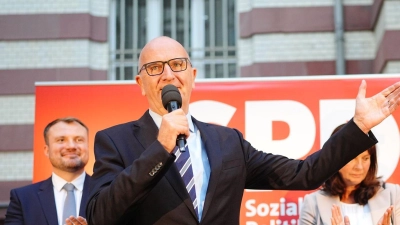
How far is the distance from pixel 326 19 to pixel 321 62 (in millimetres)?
499

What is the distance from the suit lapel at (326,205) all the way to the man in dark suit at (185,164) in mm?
1518

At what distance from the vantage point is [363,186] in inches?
177

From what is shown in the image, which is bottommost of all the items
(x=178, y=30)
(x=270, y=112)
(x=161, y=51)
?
(x=270, y=112)

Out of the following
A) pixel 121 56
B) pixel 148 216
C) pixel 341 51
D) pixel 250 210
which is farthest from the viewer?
pixel 121 56

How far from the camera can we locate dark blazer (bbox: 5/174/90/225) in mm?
4586

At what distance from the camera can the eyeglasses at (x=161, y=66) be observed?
2879 millimetres

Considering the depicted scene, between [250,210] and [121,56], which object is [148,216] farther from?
[121,56]

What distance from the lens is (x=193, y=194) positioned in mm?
2758

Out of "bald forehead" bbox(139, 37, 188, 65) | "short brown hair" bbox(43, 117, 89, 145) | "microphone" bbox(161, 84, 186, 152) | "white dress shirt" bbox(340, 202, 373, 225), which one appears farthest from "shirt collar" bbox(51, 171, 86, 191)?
"microphone" bbox(161, 84, 186, 152)

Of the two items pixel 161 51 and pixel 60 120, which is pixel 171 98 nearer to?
pixel 161 51

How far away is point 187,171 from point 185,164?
1.3 inches

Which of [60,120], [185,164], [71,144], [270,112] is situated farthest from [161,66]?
[270,112]

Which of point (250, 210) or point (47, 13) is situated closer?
point (250, 210)

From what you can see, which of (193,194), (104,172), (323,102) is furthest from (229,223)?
(323,102)
